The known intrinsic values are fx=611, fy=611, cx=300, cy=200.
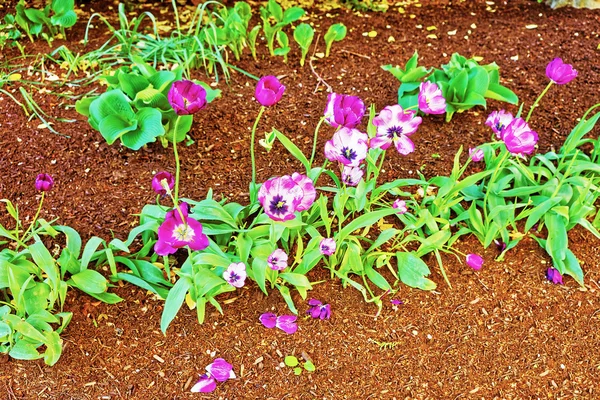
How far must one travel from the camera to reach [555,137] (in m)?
2.51

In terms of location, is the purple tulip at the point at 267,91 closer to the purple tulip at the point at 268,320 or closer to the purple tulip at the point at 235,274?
the purple tulip at the point at 235,274

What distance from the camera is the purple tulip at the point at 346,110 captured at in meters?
1.58

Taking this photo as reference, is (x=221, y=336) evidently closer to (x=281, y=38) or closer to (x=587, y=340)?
(x=587, y=340)

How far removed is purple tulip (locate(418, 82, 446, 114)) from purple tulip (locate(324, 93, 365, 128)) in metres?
0.34

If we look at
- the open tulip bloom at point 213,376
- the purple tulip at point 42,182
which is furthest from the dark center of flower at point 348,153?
the purple tulip at point 42,182

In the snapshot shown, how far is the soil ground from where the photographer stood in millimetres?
1721

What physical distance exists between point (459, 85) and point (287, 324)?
1263mm

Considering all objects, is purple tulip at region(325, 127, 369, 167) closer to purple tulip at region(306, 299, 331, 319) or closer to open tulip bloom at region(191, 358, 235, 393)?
purple tulip at region(306, 299, 331, 319)

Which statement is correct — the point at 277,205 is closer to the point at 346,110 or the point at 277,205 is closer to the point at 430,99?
the point at 346,110

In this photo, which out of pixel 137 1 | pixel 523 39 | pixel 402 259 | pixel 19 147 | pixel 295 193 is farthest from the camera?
pixel 137 1

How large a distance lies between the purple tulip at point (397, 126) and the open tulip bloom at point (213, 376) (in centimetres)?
78

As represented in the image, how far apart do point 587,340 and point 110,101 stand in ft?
5.84

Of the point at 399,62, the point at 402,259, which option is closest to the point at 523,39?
the point at 399,62

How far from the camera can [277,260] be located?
1739mm
